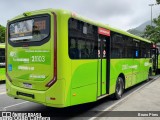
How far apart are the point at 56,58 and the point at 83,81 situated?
129 cm

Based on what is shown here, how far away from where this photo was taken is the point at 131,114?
7590 mm

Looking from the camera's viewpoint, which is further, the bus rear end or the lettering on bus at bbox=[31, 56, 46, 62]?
the lettering on bus at bbox=[31, 56, 46, 62]

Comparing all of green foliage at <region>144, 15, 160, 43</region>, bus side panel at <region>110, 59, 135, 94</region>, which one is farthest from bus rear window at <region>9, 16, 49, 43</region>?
green foliage at <region>144, 15, 160, 43</region>

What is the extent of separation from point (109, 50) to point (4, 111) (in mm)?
4363

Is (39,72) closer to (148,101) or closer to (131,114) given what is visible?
(131,114)

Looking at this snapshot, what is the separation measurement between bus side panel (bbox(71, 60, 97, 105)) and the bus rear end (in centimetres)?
59

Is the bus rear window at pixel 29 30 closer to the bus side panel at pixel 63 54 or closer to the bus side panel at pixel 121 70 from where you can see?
the bus side panel at pixel 63 54

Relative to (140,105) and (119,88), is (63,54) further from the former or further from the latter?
(119,88)

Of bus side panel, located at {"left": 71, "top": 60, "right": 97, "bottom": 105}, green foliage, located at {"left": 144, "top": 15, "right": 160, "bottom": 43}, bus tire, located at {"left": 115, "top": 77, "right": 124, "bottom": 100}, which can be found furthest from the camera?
green foliage, located at {"left": 144, "top": 15, "right": 160, "bottom": 43}

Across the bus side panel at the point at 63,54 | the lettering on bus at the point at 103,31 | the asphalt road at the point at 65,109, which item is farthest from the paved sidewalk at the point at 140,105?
the lettering on bus at the point at 103,31

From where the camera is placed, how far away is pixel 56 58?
634 cm

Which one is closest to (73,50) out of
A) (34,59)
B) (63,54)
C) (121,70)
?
(63,54)

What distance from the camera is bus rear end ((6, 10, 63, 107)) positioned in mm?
6391

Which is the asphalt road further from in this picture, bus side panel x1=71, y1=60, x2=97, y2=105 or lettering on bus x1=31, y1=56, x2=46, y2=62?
lettering on bus x1=31, y1=56, x2=46, y2=62
